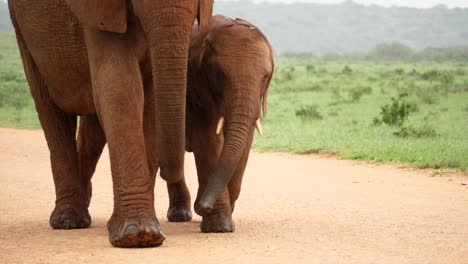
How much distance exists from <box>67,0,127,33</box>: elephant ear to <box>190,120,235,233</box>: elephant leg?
159 centimetres

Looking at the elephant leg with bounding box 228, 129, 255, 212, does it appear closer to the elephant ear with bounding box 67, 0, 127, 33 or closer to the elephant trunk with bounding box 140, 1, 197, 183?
the elephant trunk with bounding box 140, 1, 197, 183

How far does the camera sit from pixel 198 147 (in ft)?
25.9

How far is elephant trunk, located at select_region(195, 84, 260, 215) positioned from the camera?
7.20m

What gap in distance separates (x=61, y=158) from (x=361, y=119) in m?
14.5

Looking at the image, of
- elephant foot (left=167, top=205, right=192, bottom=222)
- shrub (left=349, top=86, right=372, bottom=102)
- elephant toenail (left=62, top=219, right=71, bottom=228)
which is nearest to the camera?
elephant toenail (left=62, top=219, right=71, bottom=228)

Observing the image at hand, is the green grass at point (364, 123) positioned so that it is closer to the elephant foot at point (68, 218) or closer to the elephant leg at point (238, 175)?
the elephant leg at point (238, 175)

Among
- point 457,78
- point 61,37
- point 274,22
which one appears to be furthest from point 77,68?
point 274,22

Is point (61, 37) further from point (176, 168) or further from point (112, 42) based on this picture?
point (176, 168)

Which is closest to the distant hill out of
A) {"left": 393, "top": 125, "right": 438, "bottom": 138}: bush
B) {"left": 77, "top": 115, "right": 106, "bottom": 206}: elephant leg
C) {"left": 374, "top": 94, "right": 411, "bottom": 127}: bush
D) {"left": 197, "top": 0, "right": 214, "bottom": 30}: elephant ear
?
{"left": 374, "top": 94, "right": 411, "bottom": 127}: bush

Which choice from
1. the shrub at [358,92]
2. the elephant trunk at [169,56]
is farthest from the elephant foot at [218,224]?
the shrub at [358,92]

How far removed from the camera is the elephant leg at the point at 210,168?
773 cm

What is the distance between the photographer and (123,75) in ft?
21.9

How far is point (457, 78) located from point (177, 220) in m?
30.2

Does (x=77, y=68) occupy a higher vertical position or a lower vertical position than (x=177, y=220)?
higher
